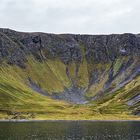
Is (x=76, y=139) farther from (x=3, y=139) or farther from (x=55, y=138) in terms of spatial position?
(x=3, y=139)

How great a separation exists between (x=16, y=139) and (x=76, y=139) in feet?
62.2

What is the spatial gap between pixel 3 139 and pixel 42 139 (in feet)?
40.7

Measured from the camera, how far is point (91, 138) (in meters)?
126

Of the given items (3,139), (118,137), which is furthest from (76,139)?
(3,139)

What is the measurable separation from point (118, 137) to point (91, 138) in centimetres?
932

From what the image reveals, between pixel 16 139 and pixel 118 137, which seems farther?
pixel 118 137

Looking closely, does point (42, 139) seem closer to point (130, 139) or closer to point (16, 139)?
point (16, 139)

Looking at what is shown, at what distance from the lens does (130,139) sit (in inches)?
4806

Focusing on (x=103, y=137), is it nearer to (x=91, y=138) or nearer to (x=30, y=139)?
(x=91, y=138)

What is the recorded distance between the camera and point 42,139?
123m

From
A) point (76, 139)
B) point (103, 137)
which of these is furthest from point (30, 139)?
point (103, 137)

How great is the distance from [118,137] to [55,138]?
2064 cm

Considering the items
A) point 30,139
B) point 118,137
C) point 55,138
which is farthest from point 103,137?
point 30,139

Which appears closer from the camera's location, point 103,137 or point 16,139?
point 16,139
